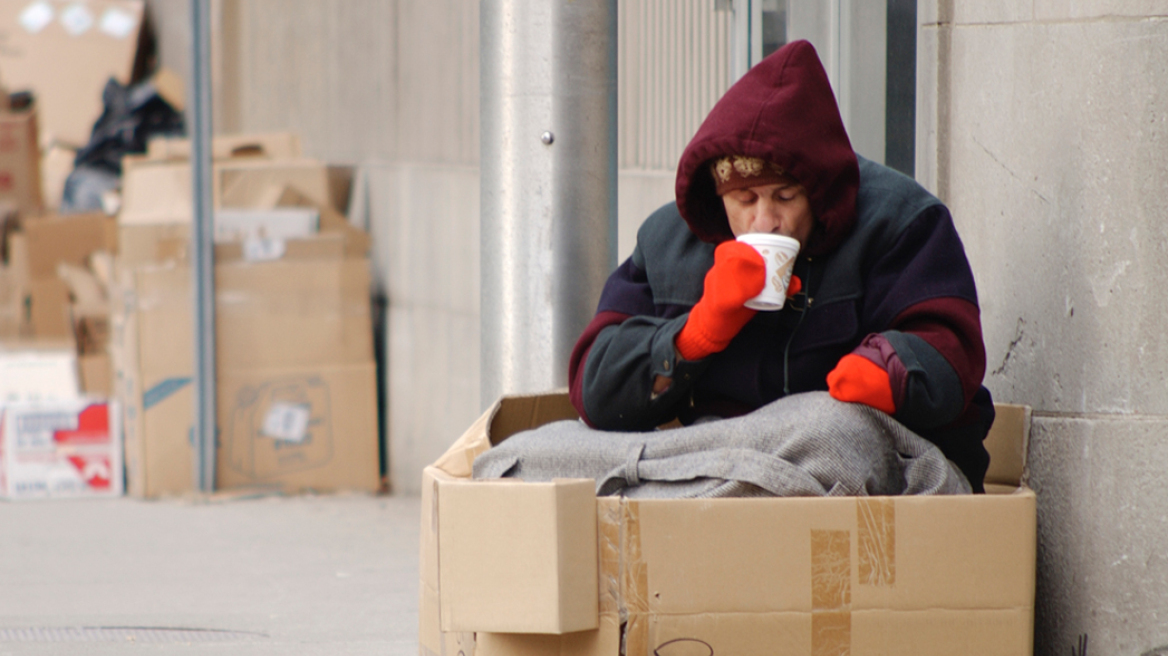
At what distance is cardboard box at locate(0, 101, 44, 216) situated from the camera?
8.52 m

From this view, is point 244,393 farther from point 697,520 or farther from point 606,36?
point 697,520

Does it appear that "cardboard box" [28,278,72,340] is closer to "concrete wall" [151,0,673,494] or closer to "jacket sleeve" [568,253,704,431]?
"concrete wall" [151,0,673,494]

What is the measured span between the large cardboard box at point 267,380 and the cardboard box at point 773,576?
3.63 metres

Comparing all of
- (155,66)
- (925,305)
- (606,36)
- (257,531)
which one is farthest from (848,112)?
(155,66)

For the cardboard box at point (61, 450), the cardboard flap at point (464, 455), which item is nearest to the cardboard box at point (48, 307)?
the cardboard box at point (61, 450)

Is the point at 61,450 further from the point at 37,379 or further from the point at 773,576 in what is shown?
the point at 773,576

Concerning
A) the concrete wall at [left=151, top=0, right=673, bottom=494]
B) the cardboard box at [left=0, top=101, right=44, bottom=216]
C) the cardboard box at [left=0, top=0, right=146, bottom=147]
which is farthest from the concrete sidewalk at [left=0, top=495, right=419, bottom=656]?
the cardboard box at [left=0, top=0, right=146, bottom=147]

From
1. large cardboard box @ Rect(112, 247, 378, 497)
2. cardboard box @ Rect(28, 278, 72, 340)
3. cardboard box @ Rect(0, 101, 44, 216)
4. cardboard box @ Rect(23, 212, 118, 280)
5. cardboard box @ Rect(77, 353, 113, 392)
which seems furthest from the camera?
cardboard box @ Rect(0, 101, 44, 216)

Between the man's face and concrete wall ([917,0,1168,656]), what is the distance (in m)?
0.45

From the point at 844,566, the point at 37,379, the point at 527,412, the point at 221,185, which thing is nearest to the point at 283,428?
the point at 221,185

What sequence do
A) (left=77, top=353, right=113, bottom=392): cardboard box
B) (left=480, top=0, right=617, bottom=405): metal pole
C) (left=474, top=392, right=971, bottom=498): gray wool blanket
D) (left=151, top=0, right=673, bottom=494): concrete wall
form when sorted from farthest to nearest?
(left=77, top=353, right=113, bottom=392): cardboard box < (left=151, top=0, right=673, bottom=494): concrete wall < (left=480, top=0, right=617, bottom=405): metal pole < (left=474, top=392, right=971, bottom=498): gray wool blanket

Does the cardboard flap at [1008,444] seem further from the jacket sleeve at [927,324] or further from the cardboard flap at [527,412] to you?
the cardboard flap at [527,412]

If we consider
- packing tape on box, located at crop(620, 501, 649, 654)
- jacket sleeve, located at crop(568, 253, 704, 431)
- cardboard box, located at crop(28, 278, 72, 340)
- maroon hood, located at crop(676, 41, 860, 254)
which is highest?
maroon hood, located at crop(676, 41, 860, 254)

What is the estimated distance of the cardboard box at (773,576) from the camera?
1749mm
